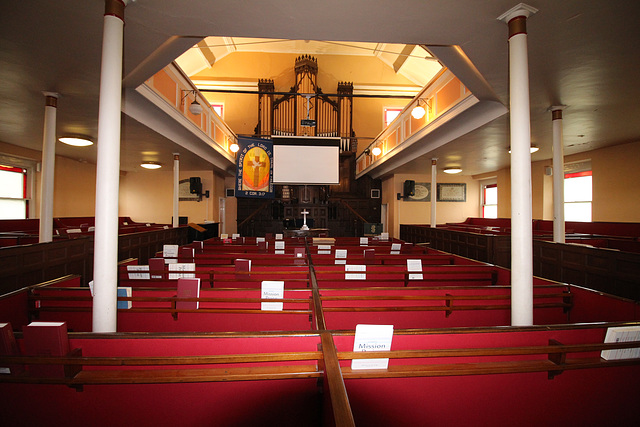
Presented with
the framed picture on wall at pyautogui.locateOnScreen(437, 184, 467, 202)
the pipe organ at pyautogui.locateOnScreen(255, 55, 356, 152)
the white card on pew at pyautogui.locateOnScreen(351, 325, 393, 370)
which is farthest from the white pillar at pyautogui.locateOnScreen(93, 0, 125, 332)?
the framed picture on wall at pyautogui.locateOnScreen(437, 184, 467, 202)

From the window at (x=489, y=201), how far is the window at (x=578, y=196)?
107 inches

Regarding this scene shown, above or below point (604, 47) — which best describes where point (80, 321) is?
below

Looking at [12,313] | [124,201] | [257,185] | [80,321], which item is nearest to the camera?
[12,313]

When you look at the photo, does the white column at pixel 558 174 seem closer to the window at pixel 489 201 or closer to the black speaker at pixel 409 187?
the black speaker at pixel 409 187

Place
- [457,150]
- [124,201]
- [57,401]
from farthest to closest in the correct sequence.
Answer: [124,201] < [457,150] < [57,401]

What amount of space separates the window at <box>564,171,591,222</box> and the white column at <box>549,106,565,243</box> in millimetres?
5209

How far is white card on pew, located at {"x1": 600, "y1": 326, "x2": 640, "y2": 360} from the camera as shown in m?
1.45

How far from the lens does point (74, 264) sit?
15.3 ft

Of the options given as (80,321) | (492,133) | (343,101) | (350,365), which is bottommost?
(80,321)

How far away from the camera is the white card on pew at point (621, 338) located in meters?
1.45

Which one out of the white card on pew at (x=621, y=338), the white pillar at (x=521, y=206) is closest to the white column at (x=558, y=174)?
the white pillar at (x=521, y=206)

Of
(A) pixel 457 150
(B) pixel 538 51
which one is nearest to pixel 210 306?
(B) pixel 538 51

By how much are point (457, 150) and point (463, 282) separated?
471 cm

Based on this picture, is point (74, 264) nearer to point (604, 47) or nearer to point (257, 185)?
point (257, 185)
